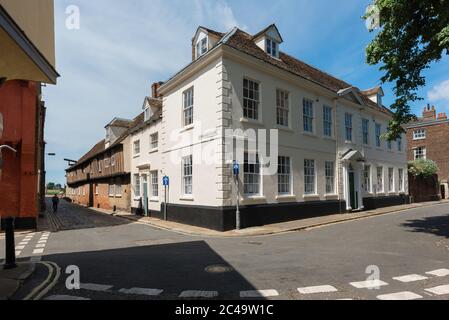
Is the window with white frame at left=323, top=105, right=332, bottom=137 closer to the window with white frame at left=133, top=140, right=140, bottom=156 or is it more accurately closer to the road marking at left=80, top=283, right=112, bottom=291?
the window with white frame at left=133, top=140, right=140, bottom=156

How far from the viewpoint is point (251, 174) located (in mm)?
15625

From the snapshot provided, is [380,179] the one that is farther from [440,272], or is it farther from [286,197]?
[440,272]

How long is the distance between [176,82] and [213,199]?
7.17 meters

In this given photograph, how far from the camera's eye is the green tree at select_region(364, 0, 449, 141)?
10.2 metres

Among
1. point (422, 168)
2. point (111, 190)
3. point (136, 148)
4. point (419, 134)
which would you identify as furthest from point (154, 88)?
point (419, 134)

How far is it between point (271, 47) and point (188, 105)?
5.72m

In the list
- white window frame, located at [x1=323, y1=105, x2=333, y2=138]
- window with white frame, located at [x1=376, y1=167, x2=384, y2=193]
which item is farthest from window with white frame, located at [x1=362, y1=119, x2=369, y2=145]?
white window frame, located at [x1=323, y1=105, x2=333, y2=138]

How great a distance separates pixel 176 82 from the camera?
60.2 feet

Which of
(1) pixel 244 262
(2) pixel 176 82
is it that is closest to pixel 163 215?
(2) pixel 176 82

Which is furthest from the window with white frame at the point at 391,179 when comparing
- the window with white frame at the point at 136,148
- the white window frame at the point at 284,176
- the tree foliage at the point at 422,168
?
the window with white frame at the point at 136,148

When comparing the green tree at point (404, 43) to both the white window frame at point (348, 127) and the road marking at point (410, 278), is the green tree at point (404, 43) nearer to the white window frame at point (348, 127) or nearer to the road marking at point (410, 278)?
the road marking at point (410, 278)

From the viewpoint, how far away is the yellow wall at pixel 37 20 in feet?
18.4

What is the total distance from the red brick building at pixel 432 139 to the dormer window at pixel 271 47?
30124 millimetres

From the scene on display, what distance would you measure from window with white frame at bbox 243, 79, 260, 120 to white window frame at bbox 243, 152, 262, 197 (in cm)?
189
